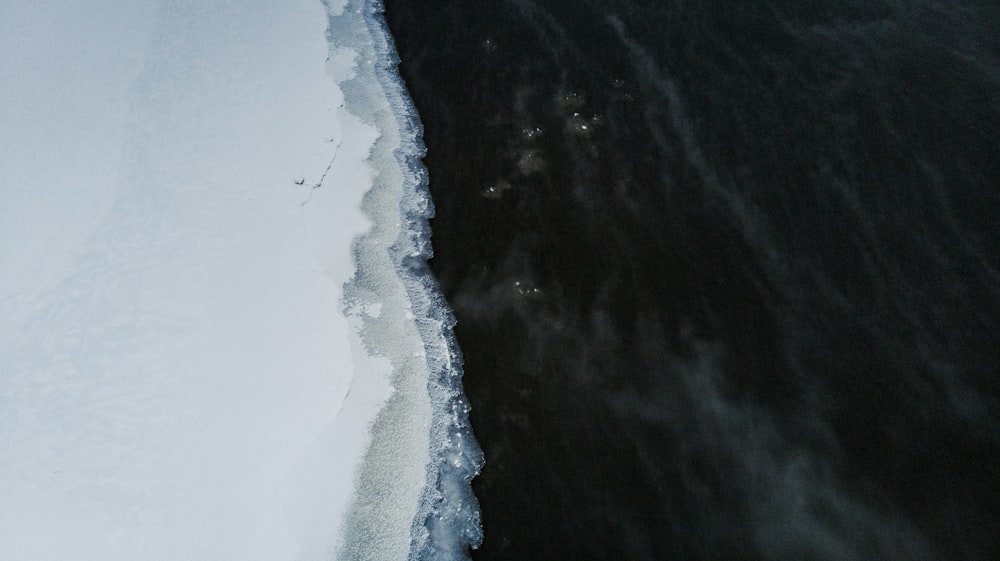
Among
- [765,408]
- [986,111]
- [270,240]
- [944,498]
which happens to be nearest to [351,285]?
[270,240]

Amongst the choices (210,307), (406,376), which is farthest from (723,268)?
(210,307)

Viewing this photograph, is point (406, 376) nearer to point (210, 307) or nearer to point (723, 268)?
point (210, 307)

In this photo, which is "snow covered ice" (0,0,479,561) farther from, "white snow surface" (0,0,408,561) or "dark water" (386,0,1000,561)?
"dark water" (386,0,1000,561)

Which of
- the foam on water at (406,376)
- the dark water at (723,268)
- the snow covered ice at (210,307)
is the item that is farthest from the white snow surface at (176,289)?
the dark water at (723,268)

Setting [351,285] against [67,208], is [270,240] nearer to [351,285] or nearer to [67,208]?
[351,285]

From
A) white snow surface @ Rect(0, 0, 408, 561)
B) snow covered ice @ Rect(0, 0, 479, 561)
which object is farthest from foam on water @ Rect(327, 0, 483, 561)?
white snow surface @ Rect(0, 0, 408, 561)

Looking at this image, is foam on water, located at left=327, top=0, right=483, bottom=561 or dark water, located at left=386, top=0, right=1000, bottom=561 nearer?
foam on water, located at left=327, top=0, right=483, bottom=561
